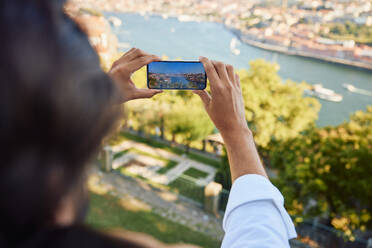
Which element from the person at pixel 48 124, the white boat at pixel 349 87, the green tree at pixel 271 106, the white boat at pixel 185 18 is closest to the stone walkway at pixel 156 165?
the green tree at pixel 271 106

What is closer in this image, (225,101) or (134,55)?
(225,101)

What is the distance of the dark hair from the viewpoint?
20cm

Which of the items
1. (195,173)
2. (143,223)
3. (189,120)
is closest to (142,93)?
(143,223)

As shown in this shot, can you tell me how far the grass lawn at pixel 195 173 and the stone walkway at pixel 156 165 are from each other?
0.31 ft

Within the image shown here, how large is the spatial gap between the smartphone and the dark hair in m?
0.75

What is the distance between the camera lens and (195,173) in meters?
8.75

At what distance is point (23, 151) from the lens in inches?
7.9

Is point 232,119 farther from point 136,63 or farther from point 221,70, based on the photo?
point 136,63

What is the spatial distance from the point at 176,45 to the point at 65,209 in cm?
2494

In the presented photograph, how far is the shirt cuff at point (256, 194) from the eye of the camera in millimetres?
461

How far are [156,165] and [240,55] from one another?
55.3 feet

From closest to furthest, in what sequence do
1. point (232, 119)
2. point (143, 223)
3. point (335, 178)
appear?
point (232, 119) < point (335, 178) < point (143, 223)

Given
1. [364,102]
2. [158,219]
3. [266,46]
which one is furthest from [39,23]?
[266,46]

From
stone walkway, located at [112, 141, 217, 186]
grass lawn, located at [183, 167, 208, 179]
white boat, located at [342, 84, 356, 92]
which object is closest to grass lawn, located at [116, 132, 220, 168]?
stone walkway, located at [112, 141, 217, 186]
